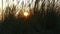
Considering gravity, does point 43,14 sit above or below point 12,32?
above

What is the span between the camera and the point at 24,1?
488 centimetres

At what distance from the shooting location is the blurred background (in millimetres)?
4852

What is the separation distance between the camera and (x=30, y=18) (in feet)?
15.9

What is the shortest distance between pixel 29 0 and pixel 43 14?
1.30 feet

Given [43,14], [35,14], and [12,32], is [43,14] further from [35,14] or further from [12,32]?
[12,32]

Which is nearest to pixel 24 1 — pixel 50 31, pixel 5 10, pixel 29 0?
pixel 29 0

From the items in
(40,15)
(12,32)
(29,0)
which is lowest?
(12,32)

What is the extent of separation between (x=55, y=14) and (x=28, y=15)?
54 centimetres

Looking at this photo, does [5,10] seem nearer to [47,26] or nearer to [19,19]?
[19,19]

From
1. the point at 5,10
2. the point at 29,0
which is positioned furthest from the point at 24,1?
the point at 5,10

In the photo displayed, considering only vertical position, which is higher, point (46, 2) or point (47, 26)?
point (46, 2)

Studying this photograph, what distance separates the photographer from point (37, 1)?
486cm

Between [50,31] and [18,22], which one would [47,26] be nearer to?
[50,31]

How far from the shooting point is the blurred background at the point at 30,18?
4.85 metres
